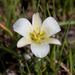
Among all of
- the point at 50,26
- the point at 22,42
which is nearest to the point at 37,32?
the point at 50,26

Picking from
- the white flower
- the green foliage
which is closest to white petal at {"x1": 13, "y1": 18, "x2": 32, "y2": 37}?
the white flower

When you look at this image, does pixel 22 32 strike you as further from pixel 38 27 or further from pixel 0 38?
pixel 0 38

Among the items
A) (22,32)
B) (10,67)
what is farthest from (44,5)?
(22,32)

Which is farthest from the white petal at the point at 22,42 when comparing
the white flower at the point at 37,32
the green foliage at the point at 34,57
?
the green foliage at the point at 34,57

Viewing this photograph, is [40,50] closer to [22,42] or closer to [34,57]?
[22,42]

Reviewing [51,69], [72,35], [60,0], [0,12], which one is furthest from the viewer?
[60,0]

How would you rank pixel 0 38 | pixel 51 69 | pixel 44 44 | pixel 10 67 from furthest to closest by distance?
pixel 0 38
pixel 10 67
pixel 51 69
pixel 44 44

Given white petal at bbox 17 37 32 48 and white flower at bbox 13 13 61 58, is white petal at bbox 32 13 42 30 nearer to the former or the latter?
white flower at bbox 13 13 61 58

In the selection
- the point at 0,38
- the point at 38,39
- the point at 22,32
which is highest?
the point at 22,32
